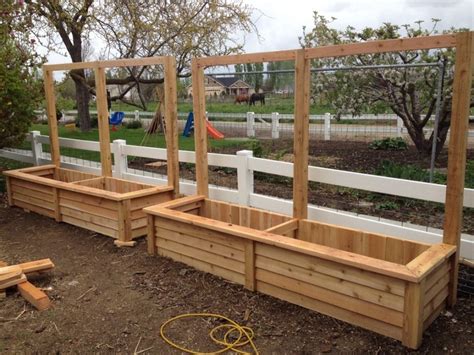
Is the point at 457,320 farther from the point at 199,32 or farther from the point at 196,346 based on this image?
the point at 199,32


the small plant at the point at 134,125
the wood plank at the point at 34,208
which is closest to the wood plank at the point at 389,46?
the wood plank at the point at 34,208

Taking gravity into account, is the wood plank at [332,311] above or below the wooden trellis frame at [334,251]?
below

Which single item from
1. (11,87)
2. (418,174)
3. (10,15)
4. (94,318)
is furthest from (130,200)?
(10,15)

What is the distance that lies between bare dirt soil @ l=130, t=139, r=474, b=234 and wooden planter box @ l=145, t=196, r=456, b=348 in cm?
200

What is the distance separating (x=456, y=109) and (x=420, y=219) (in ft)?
9.27

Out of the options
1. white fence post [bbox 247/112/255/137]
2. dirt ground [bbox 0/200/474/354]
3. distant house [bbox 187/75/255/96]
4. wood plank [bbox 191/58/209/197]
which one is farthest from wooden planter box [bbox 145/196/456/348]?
white fence post [bbox 247/112/255/137]

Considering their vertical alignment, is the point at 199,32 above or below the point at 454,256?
above

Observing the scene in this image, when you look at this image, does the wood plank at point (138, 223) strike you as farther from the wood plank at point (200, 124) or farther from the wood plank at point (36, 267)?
the wood plank at point (36, 267)

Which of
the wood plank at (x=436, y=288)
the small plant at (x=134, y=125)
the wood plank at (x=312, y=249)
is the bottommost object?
the wood plank at (x=436, y=288)

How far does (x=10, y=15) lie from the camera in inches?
368

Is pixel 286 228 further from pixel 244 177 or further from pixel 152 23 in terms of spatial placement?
pixel 152 23

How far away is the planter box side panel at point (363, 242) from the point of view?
406cm

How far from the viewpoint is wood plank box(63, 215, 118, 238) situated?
19.7 feet

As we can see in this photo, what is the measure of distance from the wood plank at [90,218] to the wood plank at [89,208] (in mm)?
37
